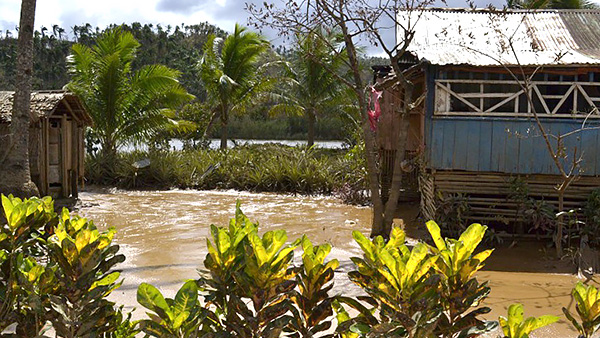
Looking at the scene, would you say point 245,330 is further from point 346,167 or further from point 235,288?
point 346,167

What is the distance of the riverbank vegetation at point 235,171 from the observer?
15375mm

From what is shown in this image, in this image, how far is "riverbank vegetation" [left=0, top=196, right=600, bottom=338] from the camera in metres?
2.11

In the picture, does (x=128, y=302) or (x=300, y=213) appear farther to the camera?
(x=300, y=213)

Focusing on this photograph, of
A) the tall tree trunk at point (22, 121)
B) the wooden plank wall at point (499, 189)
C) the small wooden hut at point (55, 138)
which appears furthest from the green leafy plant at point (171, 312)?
the small wooden hut at point (55, 138)

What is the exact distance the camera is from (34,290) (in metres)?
2.49

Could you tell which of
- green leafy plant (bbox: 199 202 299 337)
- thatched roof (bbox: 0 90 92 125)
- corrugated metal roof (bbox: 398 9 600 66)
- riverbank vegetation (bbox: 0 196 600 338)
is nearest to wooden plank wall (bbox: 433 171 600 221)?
corrugated metal roof (bbox: 398 9 600 66)

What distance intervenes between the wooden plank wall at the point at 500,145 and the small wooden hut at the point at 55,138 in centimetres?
808

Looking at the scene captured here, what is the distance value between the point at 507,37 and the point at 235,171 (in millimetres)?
8844

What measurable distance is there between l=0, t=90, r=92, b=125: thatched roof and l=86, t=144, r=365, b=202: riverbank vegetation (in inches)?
137

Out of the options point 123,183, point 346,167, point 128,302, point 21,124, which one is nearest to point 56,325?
point 128,302

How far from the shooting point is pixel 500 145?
9.06 m

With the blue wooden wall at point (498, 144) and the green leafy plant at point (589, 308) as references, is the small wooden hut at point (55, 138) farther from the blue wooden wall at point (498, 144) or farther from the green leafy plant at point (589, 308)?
the green leafy plant at point (589, 308)

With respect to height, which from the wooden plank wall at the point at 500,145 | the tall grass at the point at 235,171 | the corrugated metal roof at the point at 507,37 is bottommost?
the tall grass at the point at 235,171

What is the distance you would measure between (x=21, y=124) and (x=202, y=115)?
11.9m
